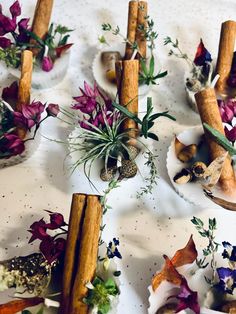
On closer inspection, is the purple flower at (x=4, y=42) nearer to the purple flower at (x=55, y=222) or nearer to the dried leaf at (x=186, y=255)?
the purple flower at (x=55, y=222)

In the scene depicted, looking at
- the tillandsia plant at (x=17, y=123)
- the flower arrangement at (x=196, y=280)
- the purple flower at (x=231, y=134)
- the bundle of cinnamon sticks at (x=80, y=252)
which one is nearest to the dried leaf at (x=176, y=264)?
the flower arrangement at (x=196, y=280)

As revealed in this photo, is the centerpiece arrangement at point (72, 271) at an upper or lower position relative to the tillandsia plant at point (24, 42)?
lower

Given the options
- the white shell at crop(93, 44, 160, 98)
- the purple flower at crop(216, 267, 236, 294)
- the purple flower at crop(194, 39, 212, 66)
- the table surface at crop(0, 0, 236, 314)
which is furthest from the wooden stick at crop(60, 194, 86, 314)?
the purple flower at crop(194, 39, 212, 66)

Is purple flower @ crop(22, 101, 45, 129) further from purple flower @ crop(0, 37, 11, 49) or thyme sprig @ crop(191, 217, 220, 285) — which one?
thyme sprig @ crop(191, 217, 220, 285)

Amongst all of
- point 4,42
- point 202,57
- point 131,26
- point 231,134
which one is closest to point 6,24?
point 4,42

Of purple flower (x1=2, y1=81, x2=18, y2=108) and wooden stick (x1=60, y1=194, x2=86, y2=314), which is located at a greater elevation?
purple flower (x1=2, y1=81, x2=18, y2=108)

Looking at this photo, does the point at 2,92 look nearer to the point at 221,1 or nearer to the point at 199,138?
the point at 199,138

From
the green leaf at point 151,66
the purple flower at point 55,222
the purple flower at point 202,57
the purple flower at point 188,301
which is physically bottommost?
the purple flower at point 188,301
